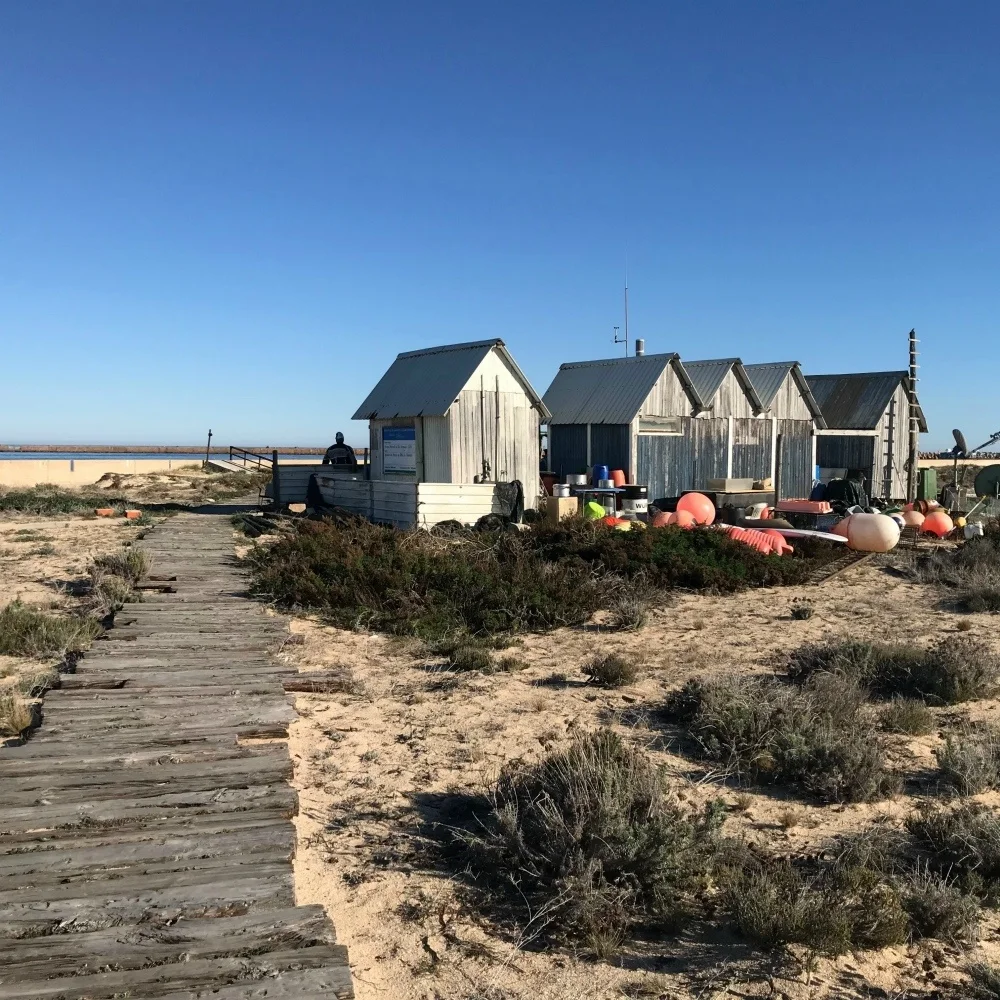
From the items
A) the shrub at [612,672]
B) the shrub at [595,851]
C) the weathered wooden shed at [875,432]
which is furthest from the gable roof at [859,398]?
the shrub at [595,851]

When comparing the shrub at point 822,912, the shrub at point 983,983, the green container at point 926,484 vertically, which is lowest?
the shrub at point 983,983

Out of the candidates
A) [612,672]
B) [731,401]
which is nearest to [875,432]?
[731,401]

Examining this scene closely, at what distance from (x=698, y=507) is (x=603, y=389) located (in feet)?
13.7

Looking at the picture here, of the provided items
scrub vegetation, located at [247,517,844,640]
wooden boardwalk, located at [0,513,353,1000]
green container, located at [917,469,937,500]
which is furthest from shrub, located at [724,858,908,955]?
green container, located at [917,469,937,500]

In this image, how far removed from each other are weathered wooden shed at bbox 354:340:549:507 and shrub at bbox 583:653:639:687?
9475mm

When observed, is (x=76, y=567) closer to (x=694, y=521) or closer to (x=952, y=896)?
(x=694, y=521)

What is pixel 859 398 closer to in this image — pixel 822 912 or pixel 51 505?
pixel 51 505

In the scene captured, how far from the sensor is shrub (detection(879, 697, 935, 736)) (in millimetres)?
7242

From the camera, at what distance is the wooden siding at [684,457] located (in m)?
21.1

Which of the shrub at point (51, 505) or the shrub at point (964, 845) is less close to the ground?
the shrub at point (51, 505)

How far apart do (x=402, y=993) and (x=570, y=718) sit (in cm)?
370

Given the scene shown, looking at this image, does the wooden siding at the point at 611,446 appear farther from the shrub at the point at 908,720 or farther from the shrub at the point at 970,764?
the shrub at the point at 970,764

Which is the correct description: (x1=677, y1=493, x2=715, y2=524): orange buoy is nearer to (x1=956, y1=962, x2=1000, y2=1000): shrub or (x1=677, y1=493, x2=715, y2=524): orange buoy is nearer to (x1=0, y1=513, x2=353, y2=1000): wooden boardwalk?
(x1=0, y1=513, x2=353, y2=1000): wooden boardwalk

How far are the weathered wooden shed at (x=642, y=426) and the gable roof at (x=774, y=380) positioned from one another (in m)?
1.95
